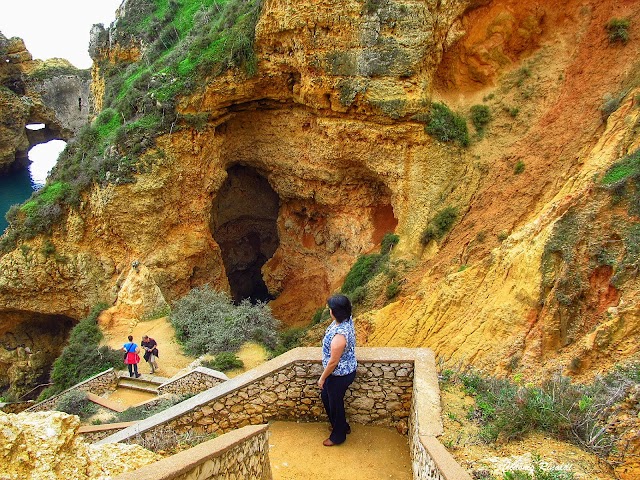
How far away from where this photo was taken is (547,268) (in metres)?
8.28

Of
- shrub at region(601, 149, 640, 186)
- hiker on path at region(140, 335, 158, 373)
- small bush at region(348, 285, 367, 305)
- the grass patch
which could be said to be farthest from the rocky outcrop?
the grass patch

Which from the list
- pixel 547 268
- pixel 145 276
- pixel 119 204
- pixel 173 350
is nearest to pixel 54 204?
pixel 119 204

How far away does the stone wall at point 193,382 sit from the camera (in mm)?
9680

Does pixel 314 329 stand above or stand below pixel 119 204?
below

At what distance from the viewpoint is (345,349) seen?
522 cm

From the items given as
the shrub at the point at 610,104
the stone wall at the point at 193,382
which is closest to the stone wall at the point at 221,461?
the stone wall at the point at 193,382

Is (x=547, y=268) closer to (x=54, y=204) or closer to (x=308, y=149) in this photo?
(x=308, y=149)

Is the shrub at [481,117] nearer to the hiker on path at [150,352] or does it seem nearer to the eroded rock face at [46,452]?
the hiker on path at [150,352]

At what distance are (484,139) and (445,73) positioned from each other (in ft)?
8.07

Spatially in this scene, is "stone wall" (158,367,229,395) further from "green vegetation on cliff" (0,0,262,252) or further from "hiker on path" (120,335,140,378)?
"green vegetation on cliff" (0,0,262,252)

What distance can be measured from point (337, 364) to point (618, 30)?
40.0 feet

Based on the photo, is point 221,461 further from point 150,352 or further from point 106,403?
point 150,352

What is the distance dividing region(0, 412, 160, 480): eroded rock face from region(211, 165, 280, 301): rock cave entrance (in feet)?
56.0

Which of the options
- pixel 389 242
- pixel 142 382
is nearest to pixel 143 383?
pixel 142 382
